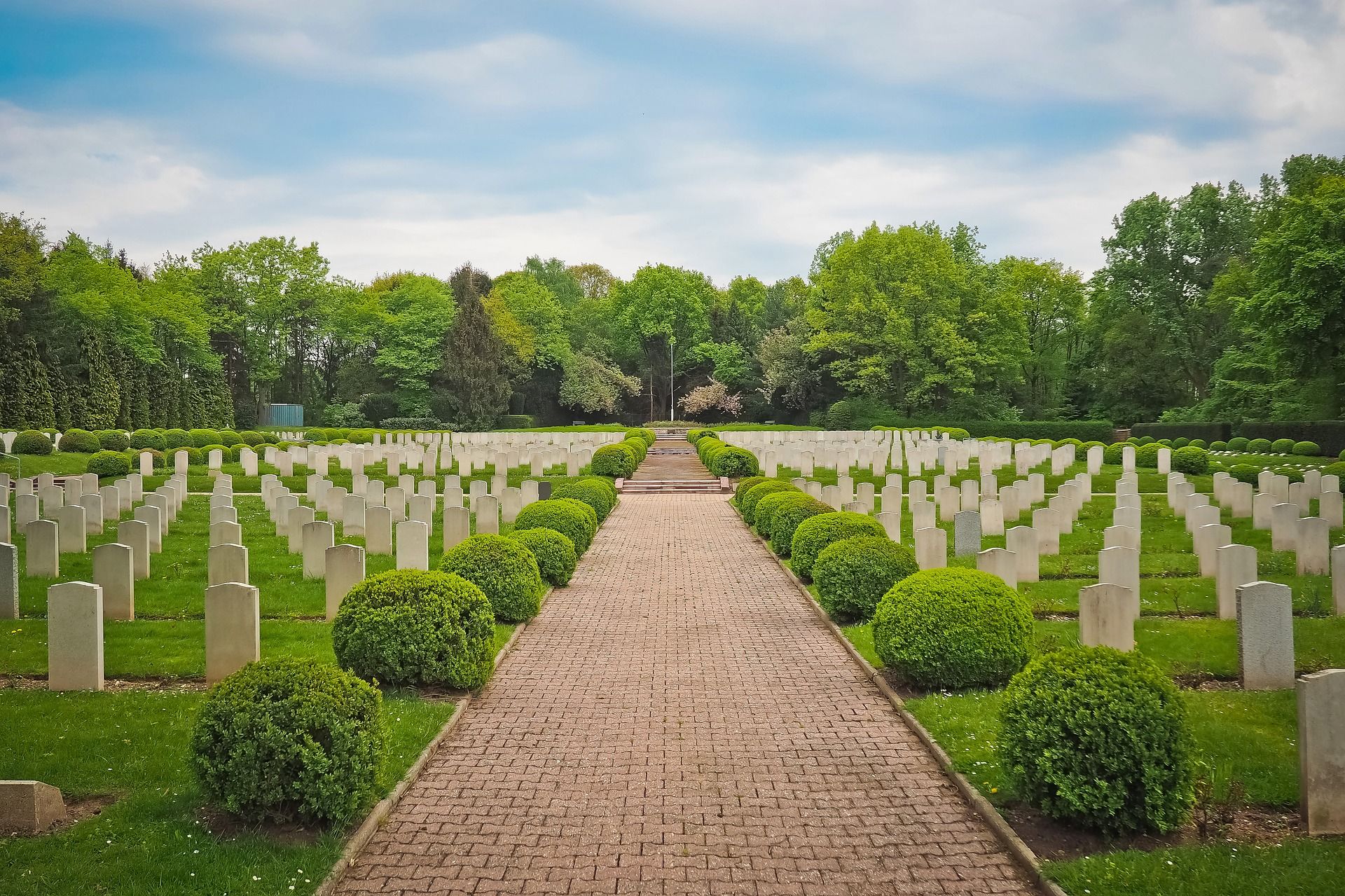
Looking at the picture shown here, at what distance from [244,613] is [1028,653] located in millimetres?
7068

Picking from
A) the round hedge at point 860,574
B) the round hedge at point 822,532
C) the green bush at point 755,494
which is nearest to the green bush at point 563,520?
the round hedge at point 822,532

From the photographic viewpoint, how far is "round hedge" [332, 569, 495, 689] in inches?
309

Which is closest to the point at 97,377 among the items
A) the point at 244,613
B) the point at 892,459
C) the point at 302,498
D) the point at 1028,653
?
the point at 302,498

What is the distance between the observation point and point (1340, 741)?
5078 mm

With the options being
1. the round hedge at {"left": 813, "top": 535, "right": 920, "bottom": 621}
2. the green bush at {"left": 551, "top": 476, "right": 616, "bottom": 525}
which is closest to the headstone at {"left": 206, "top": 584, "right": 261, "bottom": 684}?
the round hedge at {"left": 813, "top": 535, "right": 920, "bottom": 621}

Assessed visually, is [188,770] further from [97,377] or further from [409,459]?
[97,377]

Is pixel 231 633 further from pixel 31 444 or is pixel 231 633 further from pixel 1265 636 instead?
pixel 31 444

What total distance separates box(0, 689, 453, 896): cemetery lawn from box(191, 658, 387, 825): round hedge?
18 cm

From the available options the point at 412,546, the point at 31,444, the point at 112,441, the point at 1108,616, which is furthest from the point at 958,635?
the point at 112,441

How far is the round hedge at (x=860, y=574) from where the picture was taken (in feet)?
35.1

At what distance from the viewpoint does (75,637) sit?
7871mm

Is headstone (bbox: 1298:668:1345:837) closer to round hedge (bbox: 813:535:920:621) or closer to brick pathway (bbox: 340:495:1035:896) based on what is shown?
brick pathway (bbox: 340:495:1035:896)

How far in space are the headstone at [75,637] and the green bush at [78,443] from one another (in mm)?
33026

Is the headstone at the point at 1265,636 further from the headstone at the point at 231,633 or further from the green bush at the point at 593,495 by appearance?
the green bush at the point at 593,495
